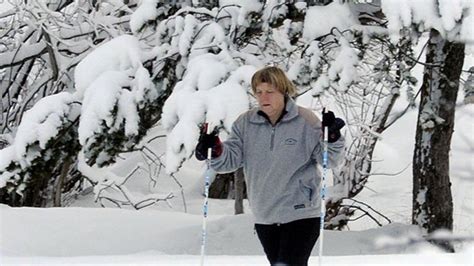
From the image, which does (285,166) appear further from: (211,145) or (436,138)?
(436,138)

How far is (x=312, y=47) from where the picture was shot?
683 centimetres

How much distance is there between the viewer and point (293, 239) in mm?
3613

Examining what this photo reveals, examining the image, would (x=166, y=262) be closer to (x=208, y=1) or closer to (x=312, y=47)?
(x=312, y=47)

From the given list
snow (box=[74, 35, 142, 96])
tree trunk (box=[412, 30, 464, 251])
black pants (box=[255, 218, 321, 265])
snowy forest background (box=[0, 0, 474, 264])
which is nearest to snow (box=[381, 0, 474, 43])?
snowy forest background (box=[0, 0, 474, 264])

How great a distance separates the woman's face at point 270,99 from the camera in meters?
3.64

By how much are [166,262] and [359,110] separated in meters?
5.97

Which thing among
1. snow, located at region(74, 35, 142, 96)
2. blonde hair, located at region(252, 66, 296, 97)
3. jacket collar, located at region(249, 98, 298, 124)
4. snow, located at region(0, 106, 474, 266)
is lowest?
snow, located at region(0, 106, 474, 266)

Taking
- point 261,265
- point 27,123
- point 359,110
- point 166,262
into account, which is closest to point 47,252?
Answer: point 27,123

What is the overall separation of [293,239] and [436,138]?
14.5 feet

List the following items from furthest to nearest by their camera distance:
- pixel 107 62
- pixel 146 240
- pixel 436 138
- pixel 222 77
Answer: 1. pixel 436 138
2. pixel 146 240
3. pixel 107 62
4. pixel 222 77

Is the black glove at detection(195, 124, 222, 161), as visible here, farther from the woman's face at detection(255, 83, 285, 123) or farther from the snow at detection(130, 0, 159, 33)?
the snow at detection(130, 0, 159, 33)

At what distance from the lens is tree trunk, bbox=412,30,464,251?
7.41m

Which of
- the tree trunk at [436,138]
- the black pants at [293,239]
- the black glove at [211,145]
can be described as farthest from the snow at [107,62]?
the black pants at [293,239]

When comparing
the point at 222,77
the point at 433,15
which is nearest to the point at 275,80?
the point at 433,15
